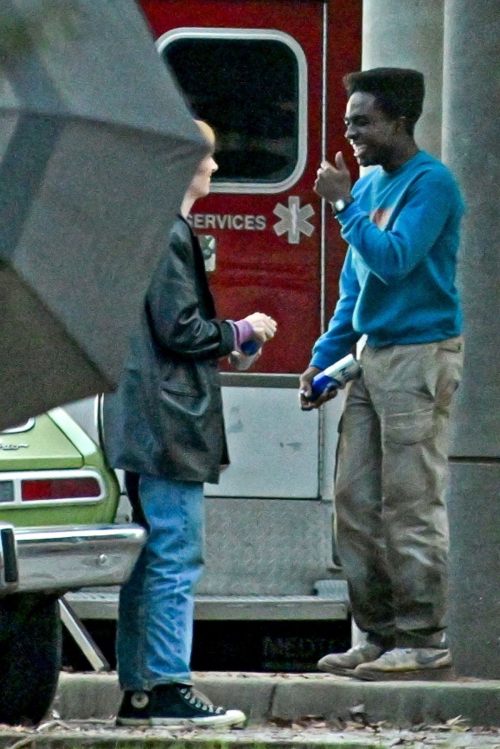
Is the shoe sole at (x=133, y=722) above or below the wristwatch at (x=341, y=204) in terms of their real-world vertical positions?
below

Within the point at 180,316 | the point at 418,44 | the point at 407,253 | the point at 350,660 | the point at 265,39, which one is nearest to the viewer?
the point at 180,316

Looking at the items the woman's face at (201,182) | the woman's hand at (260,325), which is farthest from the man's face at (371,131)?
the woman's hand at (260,325)

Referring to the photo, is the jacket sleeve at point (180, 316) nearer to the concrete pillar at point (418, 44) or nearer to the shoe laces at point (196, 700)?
the shoe laces at point (196, 700)

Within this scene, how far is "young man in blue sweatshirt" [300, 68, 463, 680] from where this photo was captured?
564 cm

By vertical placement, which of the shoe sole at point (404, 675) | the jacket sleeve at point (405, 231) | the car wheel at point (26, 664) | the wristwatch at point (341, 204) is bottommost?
the shoe sole at point (404, 675)

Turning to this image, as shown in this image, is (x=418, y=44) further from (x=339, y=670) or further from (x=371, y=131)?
(x=339, y=670)

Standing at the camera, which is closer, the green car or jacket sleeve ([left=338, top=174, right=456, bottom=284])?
the green car

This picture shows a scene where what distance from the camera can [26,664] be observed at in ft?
17.5

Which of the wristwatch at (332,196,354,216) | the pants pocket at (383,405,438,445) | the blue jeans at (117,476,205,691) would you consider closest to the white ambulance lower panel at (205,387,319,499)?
the pants pocket at (383,405,438,445)

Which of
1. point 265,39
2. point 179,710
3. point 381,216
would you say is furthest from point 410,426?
point 265,39

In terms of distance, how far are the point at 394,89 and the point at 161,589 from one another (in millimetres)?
1721

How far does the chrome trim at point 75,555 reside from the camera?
16.3 feet

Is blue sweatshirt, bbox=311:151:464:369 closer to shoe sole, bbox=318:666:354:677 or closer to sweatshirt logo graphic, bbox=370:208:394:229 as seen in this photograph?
sweatshirt logo graphic, bbox=370:208:394:229

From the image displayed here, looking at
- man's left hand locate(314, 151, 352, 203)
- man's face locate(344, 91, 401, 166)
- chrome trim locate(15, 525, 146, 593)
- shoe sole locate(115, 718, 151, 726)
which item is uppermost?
man's face locate(344, 91, 401, 166)
